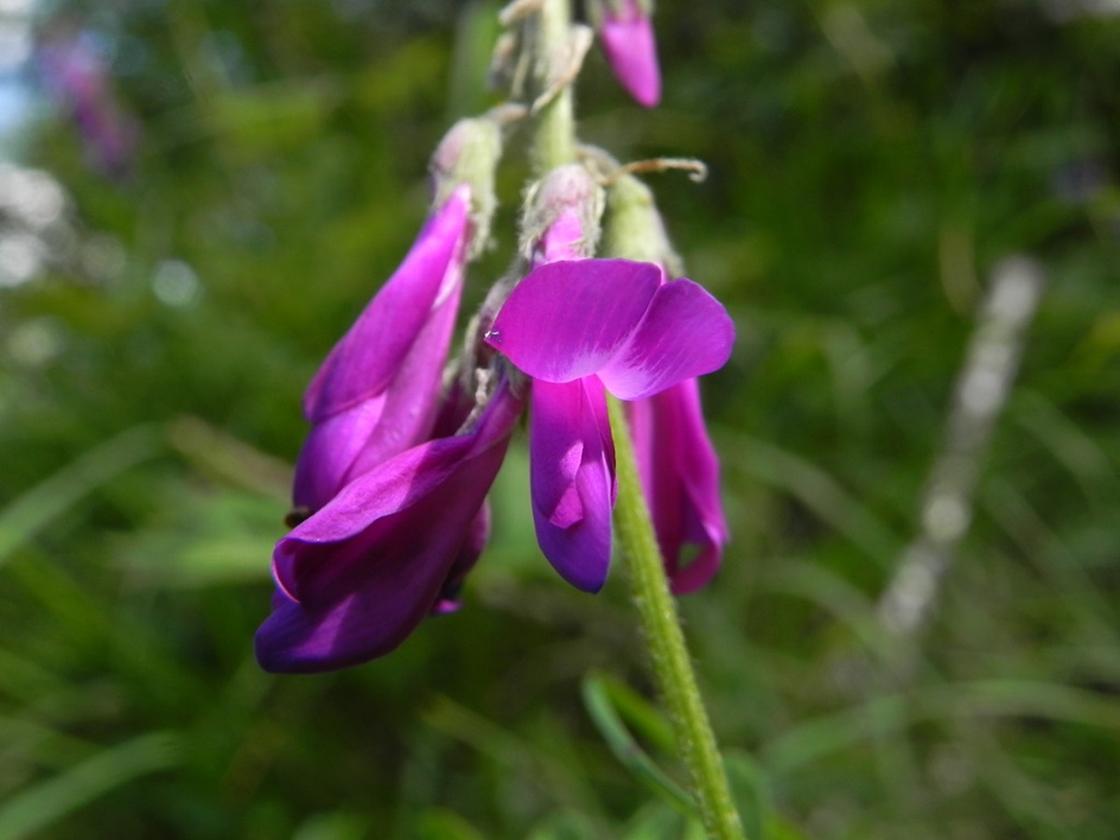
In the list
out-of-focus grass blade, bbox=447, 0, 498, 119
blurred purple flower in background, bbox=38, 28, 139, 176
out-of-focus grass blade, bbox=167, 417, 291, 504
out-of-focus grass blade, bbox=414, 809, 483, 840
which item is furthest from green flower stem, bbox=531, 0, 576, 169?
blurred purple flower in background, bbox=38, 28, 139, 176

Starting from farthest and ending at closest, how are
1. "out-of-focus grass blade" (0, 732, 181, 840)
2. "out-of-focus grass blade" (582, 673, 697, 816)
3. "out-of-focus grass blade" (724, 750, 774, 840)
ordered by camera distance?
"out-of-focus grass blade" (0, 732, 181, 840) < "out-of-focus grass blade" (724, 750, 774, 840) < "out-of-focus grass blade" (582, 673, 697, 816)

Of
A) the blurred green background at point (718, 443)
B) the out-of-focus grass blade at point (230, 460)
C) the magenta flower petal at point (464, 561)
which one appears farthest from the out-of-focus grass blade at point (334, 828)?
the magenta flower petal at point (464, 561)

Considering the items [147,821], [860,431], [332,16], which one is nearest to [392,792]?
[147,821]

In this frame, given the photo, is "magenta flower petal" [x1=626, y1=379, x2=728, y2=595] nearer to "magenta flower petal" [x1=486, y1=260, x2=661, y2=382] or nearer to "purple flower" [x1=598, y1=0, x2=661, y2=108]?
"magenta flower petal" [x1=486, y1=260, x2=661, y2=382]

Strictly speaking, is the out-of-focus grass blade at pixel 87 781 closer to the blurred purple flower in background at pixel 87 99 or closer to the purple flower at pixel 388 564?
the purple flower at pixel 388 564

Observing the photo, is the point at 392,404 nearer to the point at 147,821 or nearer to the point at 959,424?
the point at 147,821

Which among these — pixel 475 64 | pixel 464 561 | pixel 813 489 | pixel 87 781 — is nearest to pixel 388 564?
pixel 464 561
